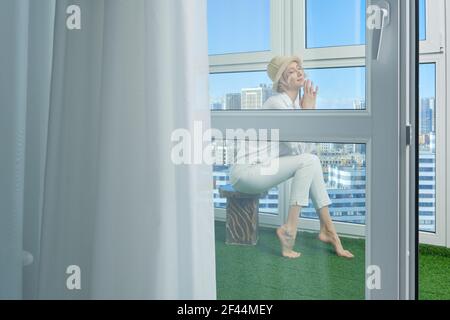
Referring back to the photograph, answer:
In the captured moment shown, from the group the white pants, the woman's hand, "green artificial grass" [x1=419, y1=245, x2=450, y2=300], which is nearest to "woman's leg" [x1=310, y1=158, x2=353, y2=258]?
the white pants

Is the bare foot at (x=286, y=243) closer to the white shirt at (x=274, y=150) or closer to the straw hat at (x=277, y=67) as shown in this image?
the white shirt at (x=274, y=150)

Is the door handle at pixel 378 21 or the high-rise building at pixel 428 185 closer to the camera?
the door handle at pixel 378 21

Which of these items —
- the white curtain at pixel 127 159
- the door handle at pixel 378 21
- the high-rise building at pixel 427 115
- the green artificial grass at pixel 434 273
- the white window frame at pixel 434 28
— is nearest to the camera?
the white curtain at pixel 127 159

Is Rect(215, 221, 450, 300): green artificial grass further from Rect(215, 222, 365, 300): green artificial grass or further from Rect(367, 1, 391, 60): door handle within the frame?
Rect(367, 1, 391, 60): door handle

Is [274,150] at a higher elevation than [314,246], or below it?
higher

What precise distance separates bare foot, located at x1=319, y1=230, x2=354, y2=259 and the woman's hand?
0.29 m

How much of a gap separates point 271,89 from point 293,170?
19cm

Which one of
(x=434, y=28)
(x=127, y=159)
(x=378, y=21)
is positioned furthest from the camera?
(x=434, y=28)

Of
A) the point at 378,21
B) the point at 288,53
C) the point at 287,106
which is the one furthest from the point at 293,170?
the point at 378,21

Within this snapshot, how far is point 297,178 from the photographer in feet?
3.27

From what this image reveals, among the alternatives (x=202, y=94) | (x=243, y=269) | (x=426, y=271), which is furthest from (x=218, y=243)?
(x=426, y=271)

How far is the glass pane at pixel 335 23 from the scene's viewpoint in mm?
984

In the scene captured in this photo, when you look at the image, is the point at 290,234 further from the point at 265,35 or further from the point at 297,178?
the point at 265,35

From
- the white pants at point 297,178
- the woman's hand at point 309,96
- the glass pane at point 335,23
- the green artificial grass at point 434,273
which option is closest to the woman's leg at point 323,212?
the white pants at point 297,178
